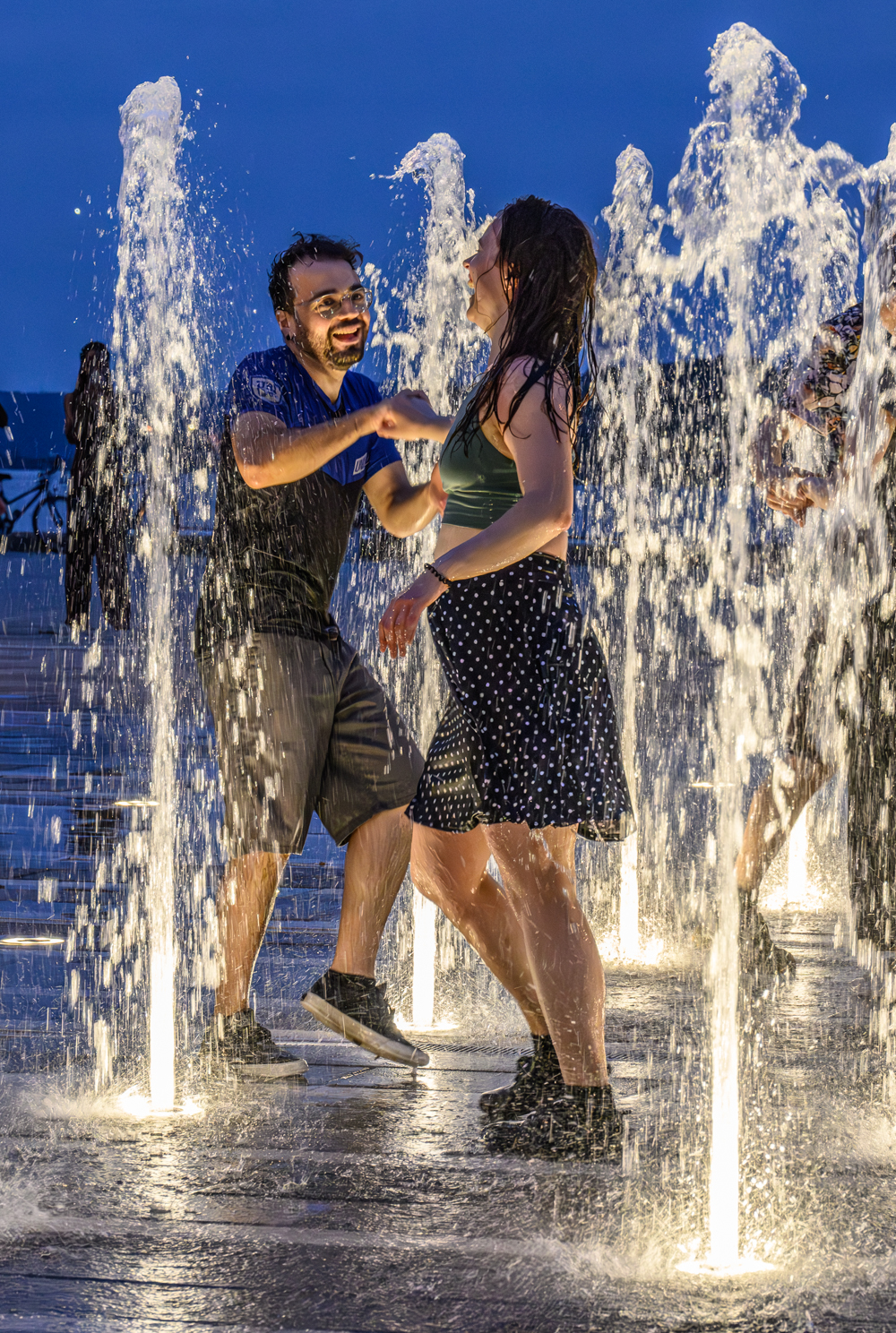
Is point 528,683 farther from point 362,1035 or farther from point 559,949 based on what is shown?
point 362,1035

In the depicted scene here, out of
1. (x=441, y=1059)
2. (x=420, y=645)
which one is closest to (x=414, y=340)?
(x=420, y=645)

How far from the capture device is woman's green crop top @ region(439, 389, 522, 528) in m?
3.12

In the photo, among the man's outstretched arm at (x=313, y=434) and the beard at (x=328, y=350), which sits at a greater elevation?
the beard at (x=328, y=350)

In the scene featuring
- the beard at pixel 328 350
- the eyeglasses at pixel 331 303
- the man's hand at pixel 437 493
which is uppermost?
the eyeglasses at pixel 331 303

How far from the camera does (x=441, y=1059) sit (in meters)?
3.55

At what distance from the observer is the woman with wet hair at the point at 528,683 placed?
294cm

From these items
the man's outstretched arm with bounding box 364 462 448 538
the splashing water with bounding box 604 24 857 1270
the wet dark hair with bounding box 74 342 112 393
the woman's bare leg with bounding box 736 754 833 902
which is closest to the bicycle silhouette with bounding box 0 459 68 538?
the splashing water with bounding box 604 24 857 1270

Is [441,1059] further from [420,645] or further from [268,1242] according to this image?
[420,645]

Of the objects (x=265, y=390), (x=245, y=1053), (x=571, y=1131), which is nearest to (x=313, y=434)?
(x=265, y=390)

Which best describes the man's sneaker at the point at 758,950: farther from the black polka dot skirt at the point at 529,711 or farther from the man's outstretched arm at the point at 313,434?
the man's outstretched arm at the point at 313,434

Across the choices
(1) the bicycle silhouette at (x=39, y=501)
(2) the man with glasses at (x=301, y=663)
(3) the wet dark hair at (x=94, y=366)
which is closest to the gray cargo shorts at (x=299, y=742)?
(2) the man with glasses at (x=301, y=663)

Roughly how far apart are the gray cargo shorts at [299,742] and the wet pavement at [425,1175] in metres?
0.54

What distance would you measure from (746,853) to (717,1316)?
7.22ft

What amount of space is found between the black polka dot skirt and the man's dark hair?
2.92ft
